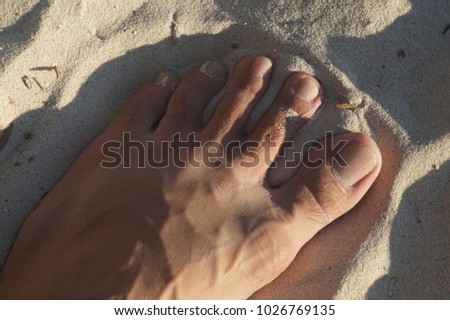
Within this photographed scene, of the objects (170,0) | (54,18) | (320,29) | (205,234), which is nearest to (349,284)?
(205,234)

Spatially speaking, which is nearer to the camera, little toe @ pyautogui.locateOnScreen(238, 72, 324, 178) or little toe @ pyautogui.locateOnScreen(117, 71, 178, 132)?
little toe @ pyautogui.locateOnScreen(238, 72, 324, 178)

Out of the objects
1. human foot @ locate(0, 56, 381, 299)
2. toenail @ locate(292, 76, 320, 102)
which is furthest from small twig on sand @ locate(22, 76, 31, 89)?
toenail @ locate(292, 76, 320, 102)

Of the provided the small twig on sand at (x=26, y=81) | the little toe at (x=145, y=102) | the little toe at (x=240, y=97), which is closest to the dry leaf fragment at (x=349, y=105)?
the little toe at (x=240, y=97)

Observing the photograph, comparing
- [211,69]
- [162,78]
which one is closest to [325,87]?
[211,69]

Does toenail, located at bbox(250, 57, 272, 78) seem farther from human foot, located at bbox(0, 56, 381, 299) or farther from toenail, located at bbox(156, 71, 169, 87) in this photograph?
toenail, located at bbox(156, 71, 169, 87)

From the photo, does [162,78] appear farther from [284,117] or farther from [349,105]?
[349,105]
